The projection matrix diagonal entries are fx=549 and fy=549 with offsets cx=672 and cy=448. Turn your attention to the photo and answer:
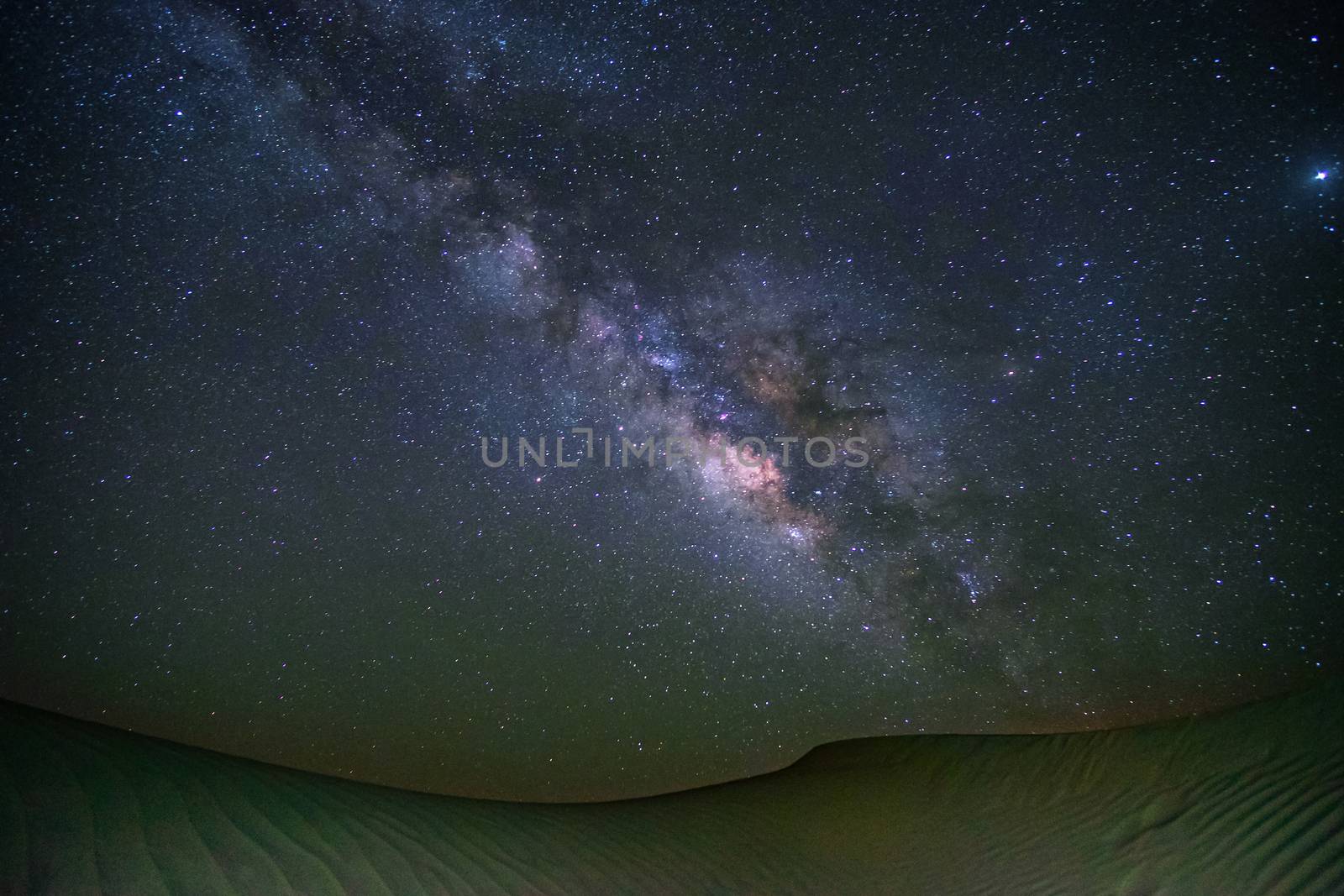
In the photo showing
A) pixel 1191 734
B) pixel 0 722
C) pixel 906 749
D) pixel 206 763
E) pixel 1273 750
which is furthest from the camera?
pixel 906 749

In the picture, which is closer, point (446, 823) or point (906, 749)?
point (446, 823)

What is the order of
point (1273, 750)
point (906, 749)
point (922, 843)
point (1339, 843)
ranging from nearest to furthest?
point (1339, 843) → point (1273, 750) → point (922, 843) → point (906, 749)

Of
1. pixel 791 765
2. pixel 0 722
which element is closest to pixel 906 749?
pixel 791 765

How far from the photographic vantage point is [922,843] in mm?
5289

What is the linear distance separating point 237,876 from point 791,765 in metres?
8.10

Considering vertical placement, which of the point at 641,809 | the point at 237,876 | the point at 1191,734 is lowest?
the point at 641,809

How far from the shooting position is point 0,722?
12.6 feet

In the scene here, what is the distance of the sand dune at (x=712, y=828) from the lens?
10.2 ft

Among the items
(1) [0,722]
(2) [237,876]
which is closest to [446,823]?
(2) [237,876]

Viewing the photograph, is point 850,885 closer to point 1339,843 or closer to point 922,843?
point 922,843

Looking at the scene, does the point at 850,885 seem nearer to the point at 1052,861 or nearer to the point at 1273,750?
the point at 1052,861

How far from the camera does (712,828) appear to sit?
5668 mm

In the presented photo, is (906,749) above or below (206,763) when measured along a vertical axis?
below

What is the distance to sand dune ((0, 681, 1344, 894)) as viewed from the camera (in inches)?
122
